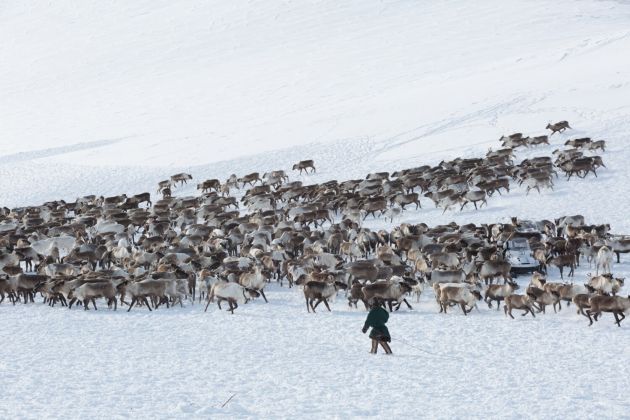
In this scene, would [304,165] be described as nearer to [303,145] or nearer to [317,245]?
[303,145]

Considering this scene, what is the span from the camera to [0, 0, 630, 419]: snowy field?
1313 centimetres

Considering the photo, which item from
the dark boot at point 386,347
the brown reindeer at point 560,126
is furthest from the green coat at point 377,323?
the brown reindeer at point 560,126

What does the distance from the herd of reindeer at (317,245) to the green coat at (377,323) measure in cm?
365

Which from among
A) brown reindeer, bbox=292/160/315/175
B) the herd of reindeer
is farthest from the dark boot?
brown reindeer, bbox=292/160/315/175

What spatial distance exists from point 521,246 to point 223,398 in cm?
1249

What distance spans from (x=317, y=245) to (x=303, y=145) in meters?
22.1

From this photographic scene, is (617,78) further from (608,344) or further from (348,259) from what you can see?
(608,344)

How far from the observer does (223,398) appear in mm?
12711

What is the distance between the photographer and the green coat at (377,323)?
14.9 metres

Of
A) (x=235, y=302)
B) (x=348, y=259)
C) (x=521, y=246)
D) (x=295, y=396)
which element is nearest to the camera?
(x=295, y=396)

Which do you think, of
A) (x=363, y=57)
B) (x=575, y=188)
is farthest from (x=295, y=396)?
(x=363, y=57)

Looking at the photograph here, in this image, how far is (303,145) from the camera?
4591 centimetres

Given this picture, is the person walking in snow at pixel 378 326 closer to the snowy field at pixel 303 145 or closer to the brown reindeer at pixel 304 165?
the snowy field at pixel 303 145

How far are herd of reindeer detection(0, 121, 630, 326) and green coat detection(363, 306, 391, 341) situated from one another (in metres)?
3.65
